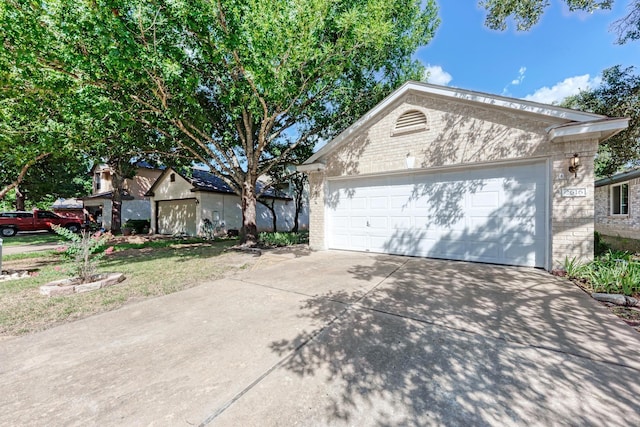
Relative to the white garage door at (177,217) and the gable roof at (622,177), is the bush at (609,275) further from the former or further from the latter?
the white garage door at (177,217)

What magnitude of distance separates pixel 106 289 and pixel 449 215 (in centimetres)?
816

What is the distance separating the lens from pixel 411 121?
23.9ft

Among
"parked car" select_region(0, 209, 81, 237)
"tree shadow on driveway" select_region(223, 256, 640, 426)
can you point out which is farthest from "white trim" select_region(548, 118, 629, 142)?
"parked car" select_region(0, 209, 81, 237)

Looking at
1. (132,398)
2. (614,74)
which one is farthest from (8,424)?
(614,74)

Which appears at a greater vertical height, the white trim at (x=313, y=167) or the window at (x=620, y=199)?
the white trim at (x=313, y=167)

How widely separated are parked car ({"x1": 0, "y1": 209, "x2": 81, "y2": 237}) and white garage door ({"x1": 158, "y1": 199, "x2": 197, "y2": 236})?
693 cm

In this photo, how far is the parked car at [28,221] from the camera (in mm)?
16734

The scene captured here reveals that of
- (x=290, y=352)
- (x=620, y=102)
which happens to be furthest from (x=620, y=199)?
(x=290, y=352)

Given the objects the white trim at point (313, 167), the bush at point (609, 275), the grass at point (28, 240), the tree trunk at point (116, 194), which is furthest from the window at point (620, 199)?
the grass at point (28, 240)

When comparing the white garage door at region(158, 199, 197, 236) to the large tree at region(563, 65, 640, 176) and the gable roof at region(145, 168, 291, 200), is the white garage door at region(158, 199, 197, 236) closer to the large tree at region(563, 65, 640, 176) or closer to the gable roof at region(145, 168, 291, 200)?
the gable roof at region(145, 168, 291, 200)

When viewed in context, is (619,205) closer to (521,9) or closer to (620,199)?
(620,199)

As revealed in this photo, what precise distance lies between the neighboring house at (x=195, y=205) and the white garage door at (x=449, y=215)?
26.7 feet

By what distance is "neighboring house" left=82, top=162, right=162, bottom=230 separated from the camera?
20.2 meters

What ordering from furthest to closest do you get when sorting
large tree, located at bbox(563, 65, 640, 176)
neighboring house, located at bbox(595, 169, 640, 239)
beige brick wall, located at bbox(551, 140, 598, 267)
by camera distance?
neighboring house, located at bbox(595, 169, 640, 239) < large tree, located at bbox(563, 65, 640, 176) < beige brick wall, located at bbox(551, 140, 598, 267)
